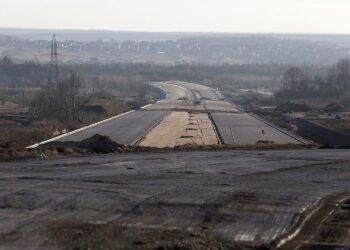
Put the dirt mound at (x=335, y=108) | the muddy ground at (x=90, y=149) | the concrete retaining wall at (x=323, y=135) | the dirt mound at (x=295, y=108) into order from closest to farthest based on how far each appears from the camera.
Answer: the muddy ground at (x=90, y=149), the concrete retaining wall at (x=323, y=135), the dirt mound at (x=335, y=108), the dirt mound at (x=295, y=108)

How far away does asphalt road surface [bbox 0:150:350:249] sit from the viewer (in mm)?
11594

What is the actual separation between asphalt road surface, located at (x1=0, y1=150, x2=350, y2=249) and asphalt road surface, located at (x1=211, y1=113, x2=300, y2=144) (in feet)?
60.7

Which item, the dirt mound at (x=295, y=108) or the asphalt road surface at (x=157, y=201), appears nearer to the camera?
the asphalt road surface at (x=157, y=201)

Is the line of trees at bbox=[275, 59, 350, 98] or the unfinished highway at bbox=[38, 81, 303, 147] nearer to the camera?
the unfinished highway at bbox=[38, 81, 303, 147]

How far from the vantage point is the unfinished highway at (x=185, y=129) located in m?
43.1

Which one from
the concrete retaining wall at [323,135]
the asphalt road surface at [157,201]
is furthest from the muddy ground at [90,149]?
the concrete retaining wall at [323,135]

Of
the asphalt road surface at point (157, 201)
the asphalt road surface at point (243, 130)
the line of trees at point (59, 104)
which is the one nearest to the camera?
the asphalt road surface at point (157, 201)

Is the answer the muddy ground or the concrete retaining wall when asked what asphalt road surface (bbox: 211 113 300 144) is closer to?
the concrete retaining wall

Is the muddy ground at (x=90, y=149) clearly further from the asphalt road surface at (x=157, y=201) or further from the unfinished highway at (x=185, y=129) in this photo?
the unfinished highway at (x=185, y=129)

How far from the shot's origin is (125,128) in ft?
170

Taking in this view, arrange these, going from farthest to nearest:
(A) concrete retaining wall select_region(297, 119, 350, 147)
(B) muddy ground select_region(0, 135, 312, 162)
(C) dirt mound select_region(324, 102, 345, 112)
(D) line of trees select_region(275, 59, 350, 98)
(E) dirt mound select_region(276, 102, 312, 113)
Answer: (D) line of trees select_region(275, 59, 350, 98), (E) dirt mound select_region(276, 102, 312, 113), (C) dirt mound select_region(324, 102, 345, 112), (A) concrete retaining wall select_region(297, 119, 350, 147), (B) muddy ground select_region(0, 135, 312, 162)

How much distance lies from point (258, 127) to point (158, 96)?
6319cm

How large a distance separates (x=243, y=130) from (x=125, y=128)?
9186 millimetres

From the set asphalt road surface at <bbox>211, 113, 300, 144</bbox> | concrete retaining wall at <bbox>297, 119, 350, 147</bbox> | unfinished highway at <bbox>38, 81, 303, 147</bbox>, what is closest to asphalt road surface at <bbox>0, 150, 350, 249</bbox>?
unfinished highway at <bbox>38, 81, 303, 147</bbox>
